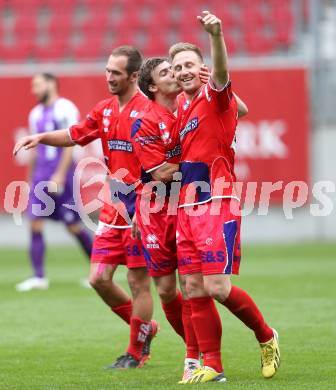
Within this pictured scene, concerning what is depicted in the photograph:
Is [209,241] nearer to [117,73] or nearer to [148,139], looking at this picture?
[148,139]

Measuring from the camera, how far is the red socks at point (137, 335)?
684 cm

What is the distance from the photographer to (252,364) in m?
6.67

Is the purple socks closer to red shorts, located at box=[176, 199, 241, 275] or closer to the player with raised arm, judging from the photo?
the player with raised arm

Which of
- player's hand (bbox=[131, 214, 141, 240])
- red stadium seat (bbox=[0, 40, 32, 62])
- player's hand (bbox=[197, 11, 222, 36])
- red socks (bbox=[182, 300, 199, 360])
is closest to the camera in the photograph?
player's hand (bbox=[197, 11, 222, 36])

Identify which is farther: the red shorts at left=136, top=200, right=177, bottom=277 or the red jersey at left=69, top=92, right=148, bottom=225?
the red jersey at left=69, top=92, right=148, bottom=225

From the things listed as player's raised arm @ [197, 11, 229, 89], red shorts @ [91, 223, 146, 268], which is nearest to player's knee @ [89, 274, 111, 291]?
red shorts @ [91, 223, 146, 268]

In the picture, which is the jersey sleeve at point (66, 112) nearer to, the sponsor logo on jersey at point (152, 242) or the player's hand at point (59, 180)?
the player's hand at point (59, 180)

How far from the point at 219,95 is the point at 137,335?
1.89 metres

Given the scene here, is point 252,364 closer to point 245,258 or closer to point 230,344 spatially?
point 230,344

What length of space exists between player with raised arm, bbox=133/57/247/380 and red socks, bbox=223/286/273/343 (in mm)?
345

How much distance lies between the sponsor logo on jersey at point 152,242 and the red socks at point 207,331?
0.53 metres

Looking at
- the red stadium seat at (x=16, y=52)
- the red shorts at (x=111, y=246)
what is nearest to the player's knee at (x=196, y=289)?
the red shorts at (x=111, y=246)

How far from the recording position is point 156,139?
245 inches

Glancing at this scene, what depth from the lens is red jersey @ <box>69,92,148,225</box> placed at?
6.86 m
